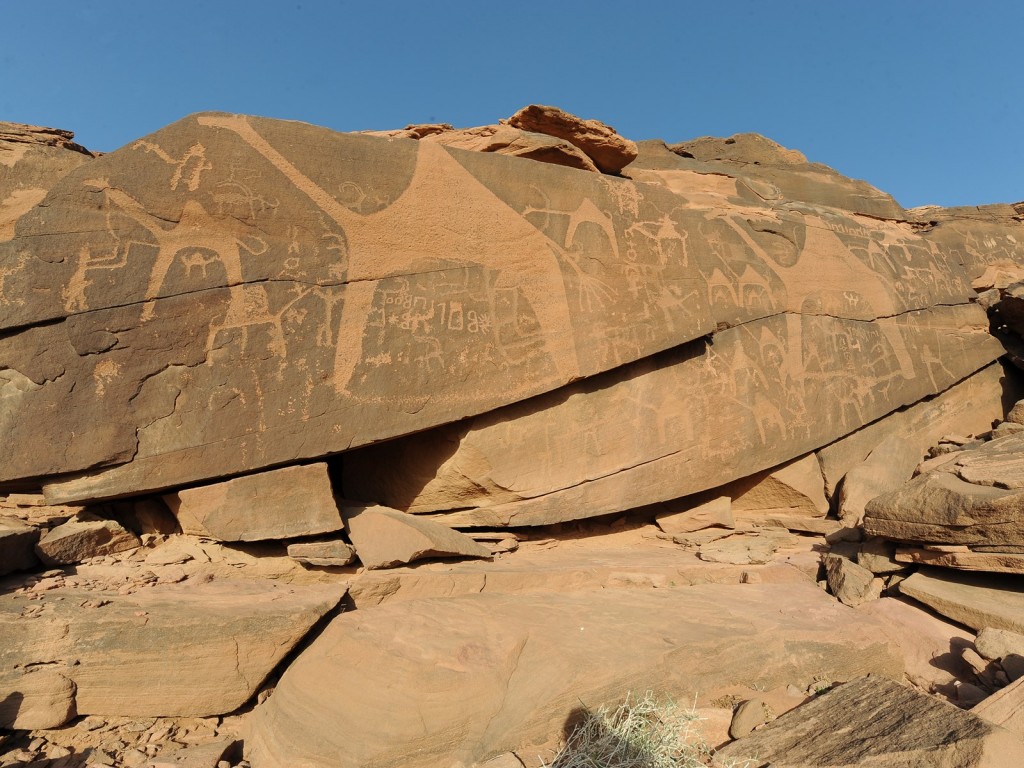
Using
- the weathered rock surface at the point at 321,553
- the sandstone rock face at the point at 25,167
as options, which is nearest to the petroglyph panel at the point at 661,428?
the weathered rock surface at the point at 321,553

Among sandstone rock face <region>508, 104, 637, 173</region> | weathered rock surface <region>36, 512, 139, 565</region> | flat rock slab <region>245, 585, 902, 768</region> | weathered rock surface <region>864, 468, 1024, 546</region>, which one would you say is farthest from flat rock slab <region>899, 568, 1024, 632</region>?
weathered rock surface <region>36, 512, 139, 565</region>

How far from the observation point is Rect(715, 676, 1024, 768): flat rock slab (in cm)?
234

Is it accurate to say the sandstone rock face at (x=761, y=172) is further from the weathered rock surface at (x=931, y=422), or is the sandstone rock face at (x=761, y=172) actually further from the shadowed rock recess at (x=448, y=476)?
the weathered rock surface at (x=931, y=422)

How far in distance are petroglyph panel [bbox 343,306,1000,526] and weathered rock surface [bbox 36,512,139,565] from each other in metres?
1.76

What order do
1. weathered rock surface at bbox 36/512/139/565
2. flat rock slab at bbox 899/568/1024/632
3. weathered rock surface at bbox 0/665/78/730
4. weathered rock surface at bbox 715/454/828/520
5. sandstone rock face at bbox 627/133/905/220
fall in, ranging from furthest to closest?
sandstone rock face at bbox 627/133/905/220
weathered rock surface at bbox 715/454/828/520
flat rock slab at bbox 899/568/1024/632
weathered rock surface at bbox 36/512/139/565
weathered rock surface at bbox 0/665/78/730

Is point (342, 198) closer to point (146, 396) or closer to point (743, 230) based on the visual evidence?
point (146, 396)

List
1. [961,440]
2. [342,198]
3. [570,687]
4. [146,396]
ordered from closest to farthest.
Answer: [570,687] → [146,396] → [342,198] → [961,440]

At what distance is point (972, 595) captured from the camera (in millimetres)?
4062

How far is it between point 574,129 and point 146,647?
584 cm

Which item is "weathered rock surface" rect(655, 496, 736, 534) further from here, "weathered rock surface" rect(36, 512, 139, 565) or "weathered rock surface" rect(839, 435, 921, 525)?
"weathered rock surface" rect(36, 512, 139, 565)

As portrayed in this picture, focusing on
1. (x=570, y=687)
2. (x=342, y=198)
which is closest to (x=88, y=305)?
(x=342, y=198)

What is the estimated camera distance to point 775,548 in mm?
5551

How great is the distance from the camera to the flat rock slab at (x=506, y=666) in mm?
2820

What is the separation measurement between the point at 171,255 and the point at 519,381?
2.54 metres
